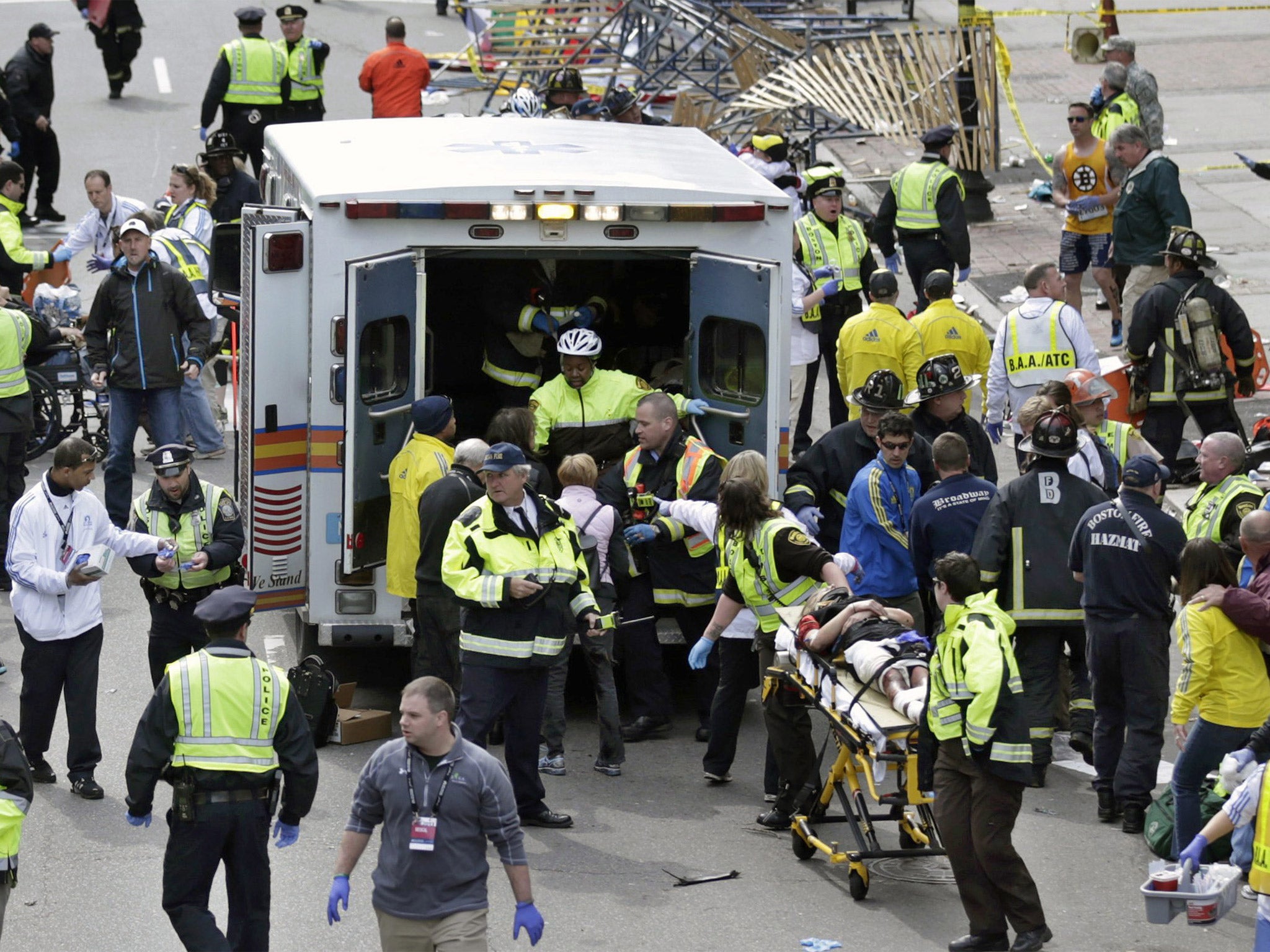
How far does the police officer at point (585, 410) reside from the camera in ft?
33.7

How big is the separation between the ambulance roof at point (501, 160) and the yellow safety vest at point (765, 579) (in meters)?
1.85

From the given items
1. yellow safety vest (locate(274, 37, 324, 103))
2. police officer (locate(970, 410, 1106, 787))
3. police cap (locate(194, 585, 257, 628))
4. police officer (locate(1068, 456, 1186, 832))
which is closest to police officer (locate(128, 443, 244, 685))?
police cap (locate(194, 585, 257, 628))

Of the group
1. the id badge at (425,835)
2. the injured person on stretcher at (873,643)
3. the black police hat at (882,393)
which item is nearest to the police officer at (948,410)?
the black police hat at (882,393)

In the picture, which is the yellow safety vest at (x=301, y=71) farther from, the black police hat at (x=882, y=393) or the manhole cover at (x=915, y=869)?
the manhole cover at (x=915, y=869)

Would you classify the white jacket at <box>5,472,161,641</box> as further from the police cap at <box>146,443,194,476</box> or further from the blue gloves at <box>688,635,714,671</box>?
the blue gloves at <box>688,635,714,671</box>

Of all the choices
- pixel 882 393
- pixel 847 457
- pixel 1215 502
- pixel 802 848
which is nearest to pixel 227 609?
pixel 802 848

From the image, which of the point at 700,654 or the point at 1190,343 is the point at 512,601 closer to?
the point at 700,654

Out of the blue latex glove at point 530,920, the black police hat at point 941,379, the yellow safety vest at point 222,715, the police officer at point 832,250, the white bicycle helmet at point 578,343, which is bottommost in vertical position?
the blue latex glove at point 530,920

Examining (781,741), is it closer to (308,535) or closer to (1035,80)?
(308,535)

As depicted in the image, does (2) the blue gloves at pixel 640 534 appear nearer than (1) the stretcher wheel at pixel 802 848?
No

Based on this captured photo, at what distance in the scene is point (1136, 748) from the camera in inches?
338

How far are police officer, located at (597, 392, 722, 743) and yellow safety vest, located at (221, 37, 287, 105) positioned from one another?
10.2 m

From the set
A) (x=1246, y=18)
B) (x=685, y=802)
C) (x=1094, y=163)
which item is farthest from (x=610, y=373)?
(x=1246, y=18)

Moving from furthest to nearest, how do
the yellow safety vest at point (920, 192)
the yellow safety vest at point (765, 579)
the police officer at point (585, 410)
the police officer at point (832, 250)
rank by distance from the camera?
the yellow safety vest at point (920, 192)
the police officer at point (832, 250)
the police officer at point (585, 410)
the yellow safety vest at point (765, 579)
